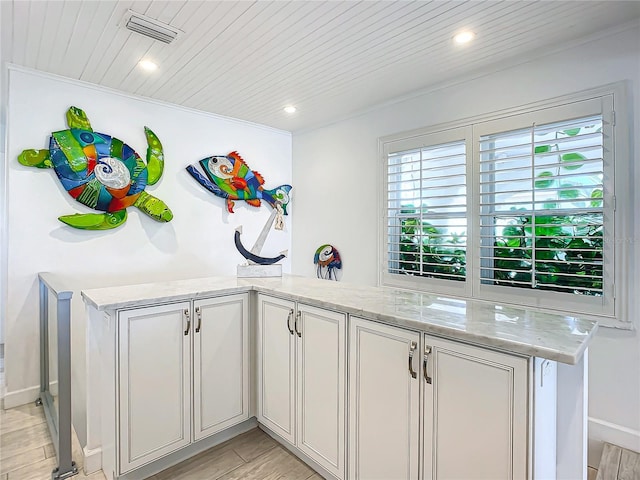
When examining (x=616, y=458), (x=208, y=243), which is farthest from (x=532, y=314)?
A: (x=208, y=243)

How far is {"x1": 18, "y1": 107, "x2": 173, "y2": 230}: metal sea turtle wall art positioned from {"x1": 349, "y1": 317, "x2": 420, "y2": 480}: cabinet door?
2.46 m

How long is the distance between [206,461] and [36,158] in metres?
2.55

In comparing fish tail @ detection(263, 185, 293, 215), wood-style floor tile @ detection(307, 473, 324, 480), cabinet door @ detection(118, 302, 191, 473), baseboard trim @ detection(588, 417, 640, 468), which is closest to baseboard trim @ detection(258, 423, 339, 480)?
wood-style floor tile @ detection(307, 473, 324, 480)

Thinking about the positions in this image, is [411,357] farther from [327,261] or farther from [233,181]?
[233,181]

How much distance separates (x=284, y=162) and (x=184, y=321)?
9.35 feet

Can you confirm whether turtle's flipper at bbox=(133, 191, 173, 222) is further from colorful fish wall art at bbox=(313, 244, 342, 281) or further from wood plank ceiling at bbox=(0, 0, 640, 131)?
colorful fish wall art at bbox=(313, 244, 342, 281)

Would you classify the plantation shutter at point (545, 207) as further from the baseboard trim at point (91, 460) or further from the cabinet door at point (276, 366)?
the baseboard trim at point (91, 460)

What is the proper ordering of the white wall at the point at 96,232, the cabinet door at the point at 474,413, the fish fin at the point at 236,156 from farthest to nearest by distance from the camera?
the fish fin at the point at 236,156, the white wall at the point at 96,232, the cabinet door at the point at 474,413

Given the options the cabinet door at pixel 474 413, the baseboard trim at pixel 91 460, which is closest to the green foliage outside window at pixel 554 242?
the cabinet door at pixel 474 413

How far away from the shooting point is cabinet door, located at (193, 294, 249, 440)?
2.08 metres

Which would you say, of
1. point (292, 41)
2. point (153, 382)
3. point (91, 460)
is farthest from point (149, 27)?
point (91, 460)

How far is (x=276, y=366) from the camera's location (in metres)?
2.17

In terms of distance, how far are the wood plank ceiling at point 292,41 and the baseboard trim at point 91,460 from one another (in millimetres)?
2477

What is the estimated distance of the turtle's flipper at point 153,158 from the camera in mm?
3287
